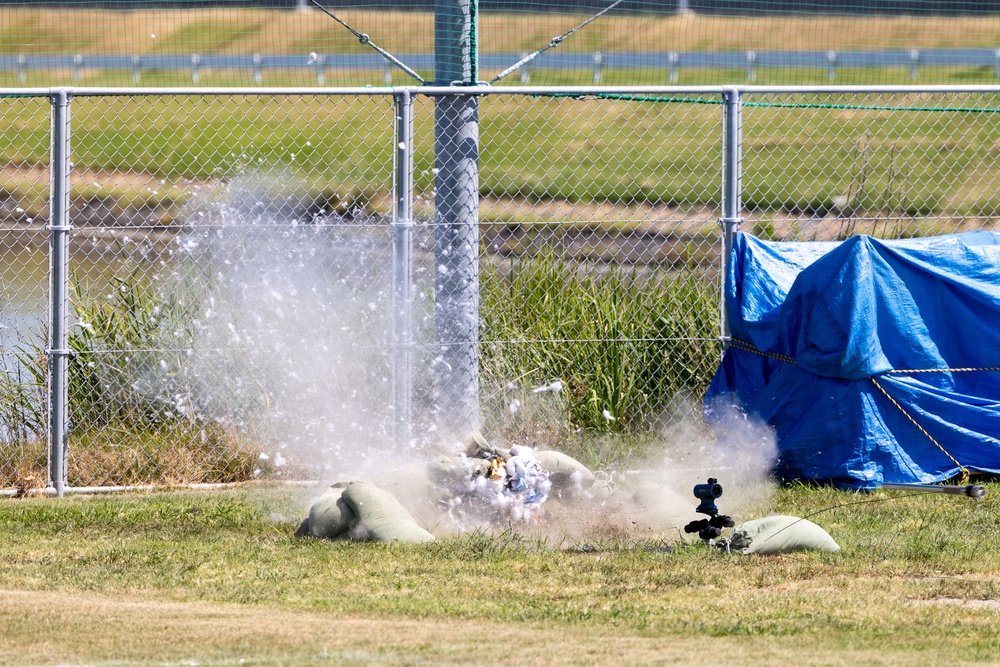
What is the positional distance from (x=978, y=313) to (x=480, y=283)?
3163 millimetres

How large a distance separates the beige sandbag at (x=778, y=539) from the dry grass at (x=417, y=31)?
5615 mm

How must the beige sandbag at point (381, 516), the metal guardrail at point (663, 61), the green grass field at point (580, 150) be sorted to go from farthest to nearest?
the green grass field at point (580, 150)
the metal guardrail at point (663, 61)
the beige sandbag at point (381, 516)

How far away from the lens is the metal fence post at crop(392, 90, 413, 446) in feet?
26.5

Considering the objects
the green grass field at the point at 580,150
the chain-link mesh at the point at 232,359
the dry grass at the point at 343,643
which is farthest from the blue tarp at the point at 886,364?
the green grass field at the point at 580,150

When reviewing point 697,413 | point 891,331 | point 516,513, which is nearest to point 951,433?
point 891,331

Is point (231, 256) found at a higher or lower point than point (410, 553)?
higher

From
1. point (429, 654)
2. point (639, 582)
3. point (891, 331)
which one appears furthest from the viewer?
point (891, 331)

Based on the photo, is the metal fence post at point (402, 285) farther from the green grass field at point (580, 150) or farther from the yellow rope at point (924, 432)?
the green grass field at point (580, 150)

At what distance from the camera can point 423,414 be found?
8.45 m

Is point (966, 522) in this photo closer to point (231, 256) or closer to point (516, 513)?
point (516, 513)

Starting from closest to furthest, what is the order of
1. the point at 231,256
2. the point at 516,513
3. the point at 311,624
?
1. the point at 311,624
2. the point at 516,513
3. the point at 231,256

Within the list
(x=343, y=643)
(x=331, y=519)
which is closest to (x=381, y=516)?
(x=331, y=519)

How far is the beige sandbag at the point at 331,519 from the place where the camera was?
6527 millimetres

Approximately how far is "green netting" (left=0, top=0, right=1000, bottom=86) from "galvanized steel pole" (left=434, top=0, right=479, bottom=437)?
4.01 meters
